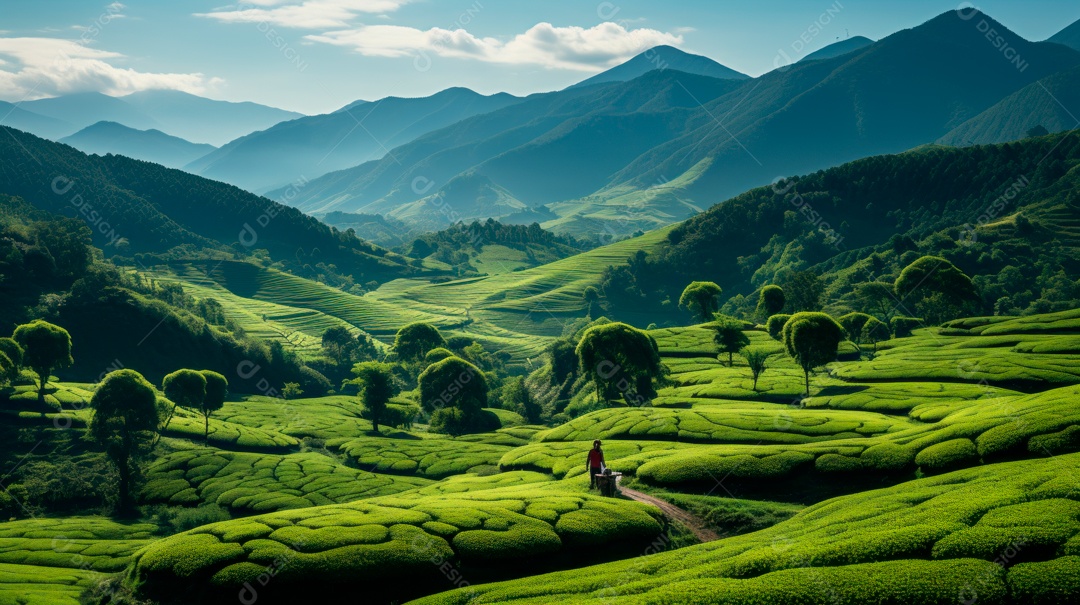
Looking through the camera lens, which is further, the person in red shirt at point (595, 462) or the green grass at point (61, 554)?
the person in red shirt at point (595, 462)

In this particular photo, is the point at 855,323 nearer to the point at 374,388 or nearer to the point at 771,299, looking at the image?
the point at 771,299

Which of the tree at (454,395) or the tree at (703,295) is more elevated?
the tree at (703,295)

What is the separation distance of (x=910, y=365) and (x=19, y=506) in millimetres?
88458

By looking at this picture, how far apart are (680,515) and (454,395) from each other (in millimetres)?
64468

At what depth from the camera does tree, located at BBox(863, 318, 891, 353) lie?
100m

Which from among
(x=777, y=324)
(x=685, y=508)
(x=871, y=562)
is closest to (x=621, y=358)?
(x=777, y=324)

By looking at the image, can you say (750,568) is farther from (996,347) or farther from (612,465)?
(996,347)

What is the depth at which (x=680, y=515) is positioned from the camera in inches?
1464

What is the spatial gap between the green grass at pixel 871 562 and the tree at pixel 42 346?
8576 centimetres

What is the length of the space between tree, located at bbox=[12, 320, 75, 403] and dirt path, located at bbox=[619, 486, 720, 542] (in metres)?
82.1

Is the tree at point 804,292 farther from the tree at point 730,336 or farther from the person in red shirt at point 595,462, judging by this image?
the person in red shirt at point 595,462

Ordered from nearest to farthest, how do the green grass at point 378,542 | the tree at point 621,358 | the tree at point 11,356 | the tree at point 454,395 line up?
the green grass at point 378,542, the tree at point 621,358, the tree at point 11,356, the tree at point 454,395

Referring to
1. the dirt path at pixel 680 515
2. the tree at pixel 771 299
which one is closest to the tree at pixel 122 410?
the dirt path at pixel 680 515

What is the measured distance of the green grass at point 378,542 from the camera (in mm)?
28109
